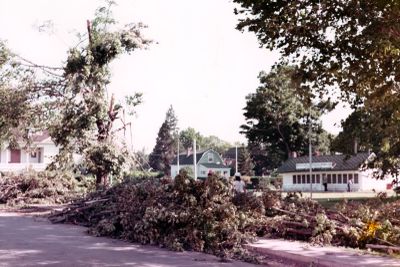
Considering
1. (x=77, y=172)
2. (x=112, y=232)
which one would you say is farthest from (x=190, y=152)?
(x=112, y=232)

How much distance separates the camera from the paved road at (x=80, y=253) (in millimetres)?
9539

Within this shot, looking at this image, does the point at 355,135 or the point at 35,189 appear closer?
the point at 355,135

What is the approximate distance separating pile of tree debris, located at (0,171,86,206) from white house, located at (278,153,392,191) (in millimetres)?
42335

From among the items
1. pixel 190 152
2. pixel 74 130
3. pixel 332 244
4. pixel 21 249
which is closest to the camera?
pixel 21 249

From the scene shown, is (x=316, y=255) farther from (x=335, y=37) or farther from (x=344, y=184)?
(x=344, y=184)

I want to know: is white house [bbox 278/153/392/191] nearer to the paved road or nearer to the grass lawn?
the grass lawn

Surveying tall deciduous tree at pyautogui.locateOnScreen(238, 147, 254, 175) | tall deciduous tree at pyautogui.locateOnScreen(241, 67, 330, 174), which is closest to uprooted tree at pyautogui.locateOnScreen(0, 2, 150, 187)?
tall deciduous tree at pyautogui.locateOnScreen(241, 67, 330, 174)

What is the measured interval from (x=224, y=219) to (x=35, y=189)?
719 inches

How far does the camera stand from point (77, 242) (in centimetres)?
1241

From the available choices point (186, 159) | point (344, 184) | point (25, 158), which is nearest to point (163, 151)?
point (186, 159)

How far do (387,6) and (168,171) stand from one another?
10096 cm

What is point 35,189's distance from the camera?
28.0 meters

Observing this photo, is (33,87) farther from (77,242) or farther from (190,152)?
(190,152)

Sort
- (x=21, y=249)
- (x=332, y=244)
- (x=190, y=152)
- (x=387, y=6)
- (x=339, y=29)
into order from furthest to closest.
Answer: (x=190, y=152)
(x=332, y=244)
(x=21, y=249)
(x=339, y=29)
(x=387, y=6)
